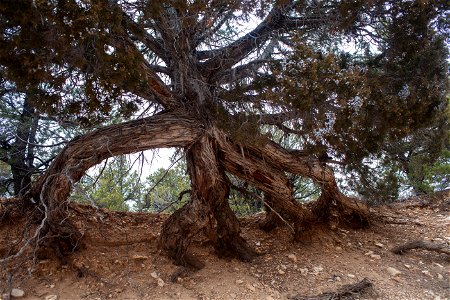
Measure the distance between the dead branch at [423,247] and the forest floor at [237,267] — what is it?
90 mm

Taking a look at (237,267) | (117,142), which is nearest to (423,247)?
(237,267)

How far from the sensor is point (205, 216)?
16.2 feet

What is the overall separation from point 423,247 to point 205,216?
2.83 m

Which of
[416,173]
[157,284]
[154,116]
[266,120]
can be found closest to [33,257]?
[157,284]

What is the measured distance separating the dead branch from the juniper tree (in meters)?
1.24

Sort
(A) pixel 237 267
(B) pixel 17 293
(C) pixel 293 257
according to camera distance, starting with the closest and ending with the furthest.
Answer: (B) pixel 17 293 < (A) pixel 237 267 < (C) pixel 293 257

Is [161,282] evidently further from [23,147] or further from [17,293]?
[23,147]

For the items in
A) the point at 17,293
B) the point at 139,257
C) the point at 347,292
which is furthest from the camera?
the point at 139,257

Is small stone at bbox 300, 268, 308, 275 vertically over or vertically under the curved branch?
under

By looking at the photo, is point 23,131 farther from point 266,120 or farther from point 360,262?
point 360,262

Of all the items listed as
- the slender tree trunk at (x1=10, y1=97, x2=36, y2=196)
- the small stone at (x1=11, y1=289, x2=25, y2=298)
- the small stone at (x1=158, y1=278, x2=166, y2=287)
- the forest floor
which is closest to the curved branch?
the forest floor

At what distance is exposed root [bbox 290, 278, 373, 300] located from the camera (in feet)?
13.8

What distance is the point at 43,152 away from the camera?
23.8 feet

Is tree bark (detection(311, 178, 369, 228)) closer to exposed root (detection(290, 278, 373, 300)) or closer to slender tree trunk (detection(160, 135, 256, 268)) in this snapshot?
slender tree trunk (detection(160, 135, 256, 268))
